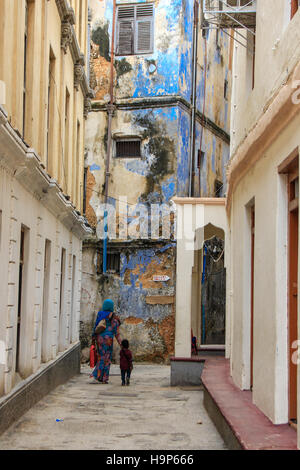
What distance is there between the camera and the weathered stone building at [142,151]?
21.3 m

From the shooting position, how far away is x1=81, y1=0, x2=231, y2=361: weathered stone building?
2127 centimetres

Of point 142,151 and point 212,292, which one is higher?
point 142,151

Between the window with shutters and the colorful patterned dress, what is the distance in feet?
33.9

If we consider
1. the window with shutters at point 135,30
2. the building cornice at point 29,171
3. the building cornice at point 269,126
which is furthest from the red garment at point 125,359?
the window with shutters at point 135,30

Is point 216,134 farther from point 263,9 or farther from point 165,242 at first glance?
point 263,9

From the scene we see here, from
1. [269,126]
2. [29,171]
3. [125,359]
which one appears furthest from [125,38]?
[269,126]

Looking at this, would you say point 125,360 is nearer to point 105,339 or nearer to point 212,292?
point 105,339

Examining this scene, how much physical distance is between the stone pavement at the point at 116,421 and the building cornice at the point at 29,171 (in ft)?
10.7

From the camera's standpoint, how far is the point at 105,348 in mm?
14984

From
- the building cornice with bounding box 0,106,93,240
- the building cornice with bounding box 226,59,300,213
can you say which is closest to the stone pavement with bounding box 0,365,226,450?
the building cornice with bounding box 0,106,93,240

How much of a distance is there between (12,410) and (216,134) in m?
17.1

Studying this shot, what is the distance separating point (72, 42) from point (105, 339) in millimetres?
6531

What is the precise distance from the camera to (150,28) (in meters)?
22.3
